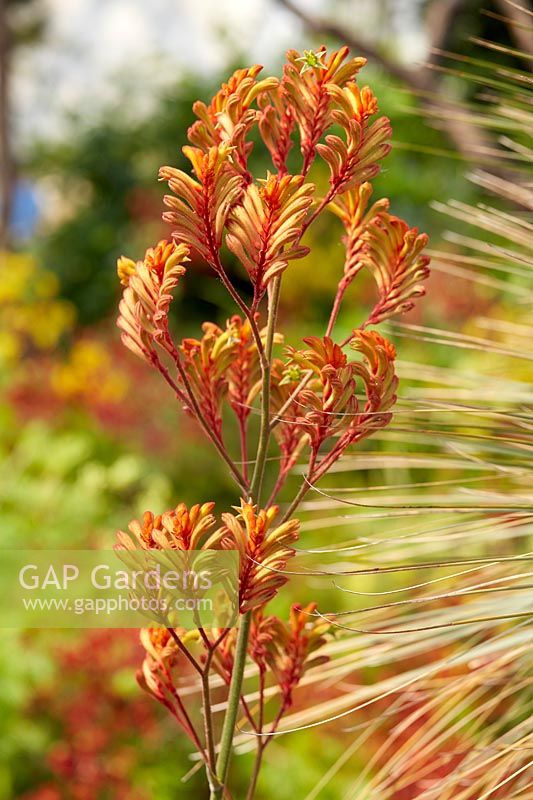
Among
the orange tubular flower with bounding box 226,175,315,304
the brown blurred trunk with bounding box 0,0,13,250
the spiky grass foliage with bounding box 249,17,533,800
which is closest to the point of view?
the orange tubular flower with bounding box 226,175,315,304

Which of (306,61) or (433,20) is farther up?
(433,20)

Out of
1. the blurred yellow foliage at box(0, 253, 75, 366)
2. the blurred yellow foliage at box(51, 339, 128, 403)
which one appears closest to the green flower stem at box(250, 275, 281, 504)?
the blurred yellow foliage at box(0, 253, 75, 366)

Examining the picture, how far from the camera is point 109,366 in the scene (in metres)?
3.71

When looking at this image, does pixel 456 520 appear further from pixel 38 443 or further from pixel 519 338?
pixel 38 443

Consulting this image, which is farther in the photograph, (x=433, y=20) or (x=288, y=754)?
(x=433, y=20)

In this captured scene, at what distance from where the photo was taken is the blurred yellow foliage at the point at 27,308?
3.47 meters

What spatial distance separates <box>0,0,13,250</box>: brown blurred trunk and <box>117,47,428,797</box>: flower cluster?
589 cm

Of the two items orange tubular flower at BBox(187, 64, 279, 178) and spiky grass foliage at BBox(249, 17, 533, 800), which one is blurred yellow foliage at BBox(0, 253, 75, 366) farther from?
orange tubular flower at BBox(187, 64, 279, 178)

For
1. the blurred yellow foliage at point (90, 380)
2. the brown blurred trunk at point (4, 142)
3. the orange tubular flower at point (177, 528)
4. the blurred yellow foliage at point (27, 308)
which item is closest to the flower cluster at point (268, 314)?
the orange tubular flower at point (177, 528)

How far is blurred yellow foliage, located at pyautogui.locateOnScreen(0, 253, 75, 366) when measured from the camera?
3.47 m

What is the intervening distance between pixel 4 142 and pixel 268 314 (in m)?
6.22

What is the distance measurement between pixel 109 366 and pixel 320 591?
167cm

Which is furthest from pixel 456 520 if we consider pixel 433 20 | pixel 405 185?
pixel 405 185

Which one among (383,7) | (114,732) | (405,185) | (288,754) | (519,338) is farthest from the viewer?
(383,7)
